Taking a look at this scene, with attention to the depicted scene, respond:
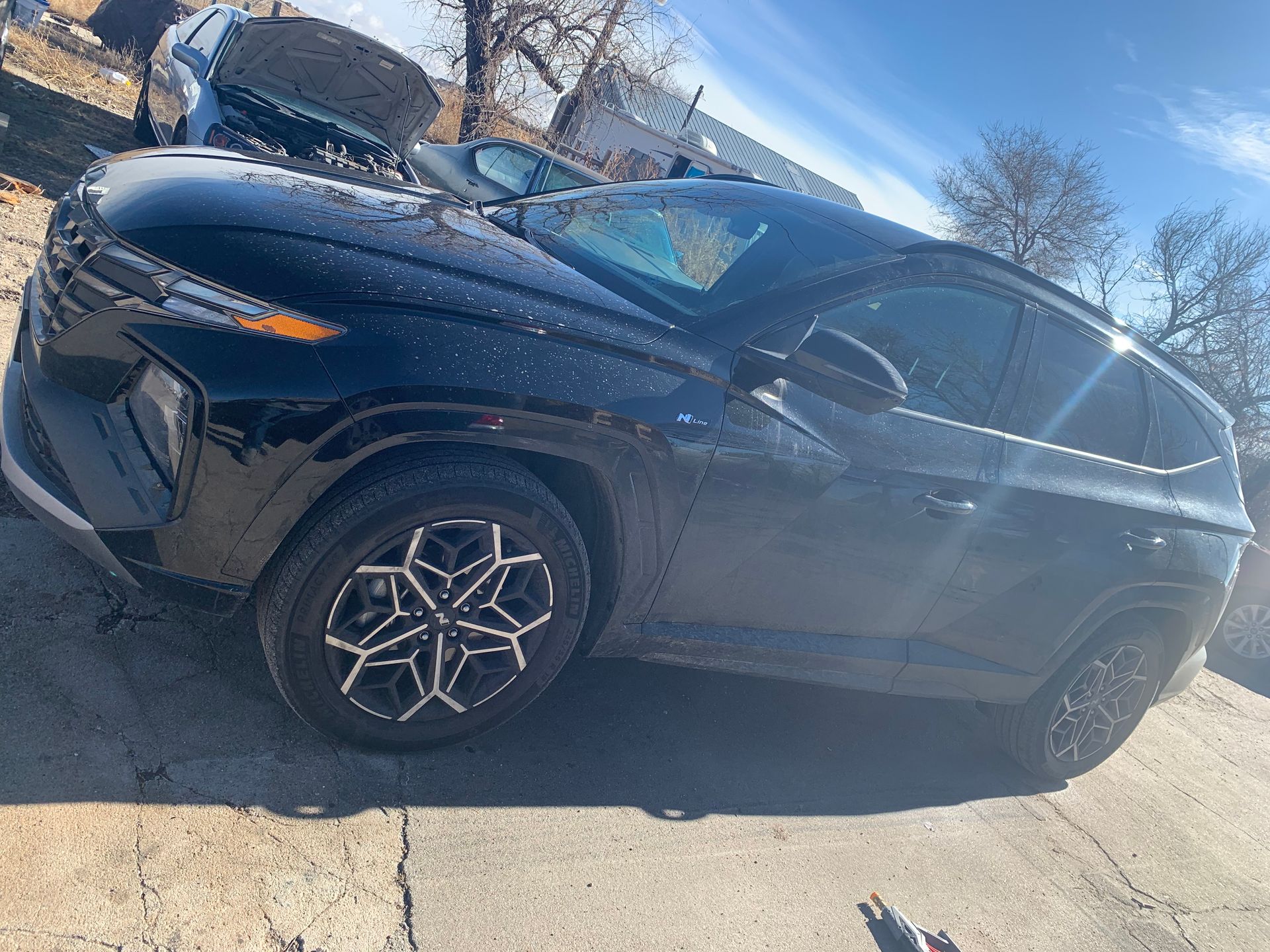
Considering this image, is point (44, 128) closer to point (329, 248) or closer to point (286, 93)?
point (286, 93)

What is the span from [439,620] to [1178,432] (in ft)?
10.7

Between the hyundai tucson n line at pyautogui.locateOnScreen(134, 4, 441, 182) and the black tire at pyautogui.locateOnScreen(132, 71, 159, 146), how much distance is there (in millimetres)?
14

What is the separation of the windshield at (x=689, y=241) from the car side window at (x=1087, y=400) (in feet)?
2.97

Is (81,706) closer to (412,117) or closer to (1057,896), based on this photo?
(1057,896)

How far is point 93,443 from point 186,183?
81cm

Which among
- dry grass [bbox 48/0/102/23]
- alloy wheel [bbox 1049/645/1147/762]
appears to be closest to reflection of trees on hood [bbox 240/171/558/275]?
alloy wheel [bbox 1049/645/1147/762]

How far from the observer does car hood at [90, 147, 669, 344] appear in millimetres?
2059

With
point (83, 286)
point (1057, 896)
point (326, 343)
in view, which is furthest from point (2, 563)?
point (1057, 896)

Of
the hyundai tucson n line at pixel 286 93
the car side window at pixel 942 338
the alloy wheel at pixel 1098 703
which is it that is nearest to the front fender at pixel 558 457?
the car side window at pixel 942 338

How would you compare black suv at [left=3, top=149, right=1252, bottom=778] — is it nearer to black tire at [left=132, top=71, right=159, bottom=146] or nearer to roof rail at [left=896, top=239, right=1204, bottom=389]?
roof rail at [left=896, top=239, right=1204, bottom=389]

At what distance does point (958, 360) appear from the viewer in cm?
304

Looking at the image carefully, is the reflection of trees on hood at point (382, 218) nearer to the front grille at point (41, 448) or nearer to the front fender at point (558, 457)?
the front fender at point (558, 457)

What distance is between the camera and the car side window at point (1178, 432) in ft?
11.9

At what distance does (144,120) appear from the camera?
8.01 meters
